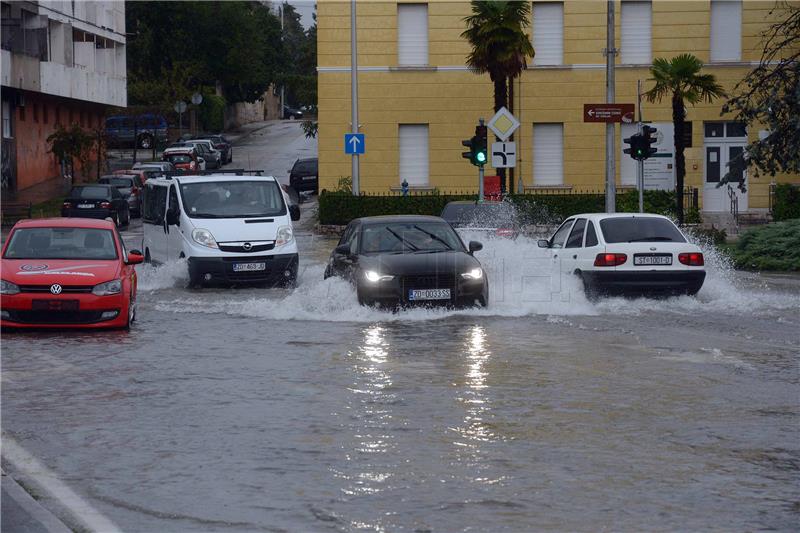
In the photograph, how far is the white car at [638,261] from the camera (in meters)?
19.0

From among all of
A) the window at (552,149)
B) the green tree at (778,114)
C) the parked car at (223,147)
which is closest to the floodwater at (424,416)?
the green tree at (778,114)

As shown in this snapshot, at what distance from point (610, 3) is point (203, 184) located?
11.6 m

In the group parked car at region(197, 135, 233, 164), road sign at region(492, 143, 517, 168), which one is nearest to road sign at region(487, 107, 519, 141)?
road sign at region(492, 143, 517, 168)

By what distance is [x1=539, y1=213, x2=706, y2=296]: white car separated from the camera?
62.2 ft

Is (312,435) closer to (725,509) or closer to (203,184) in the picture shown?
(725,509)

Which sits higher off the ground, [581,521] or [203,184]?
[203,184]

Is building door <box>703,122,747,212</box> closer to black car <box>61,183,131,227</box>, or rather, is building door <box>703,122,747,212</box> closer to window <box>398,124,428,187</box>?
window <box>398,124,428,187</box>

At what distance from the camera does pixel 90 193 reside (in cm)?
4659

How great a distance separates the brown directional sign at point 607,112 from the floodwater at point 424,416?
9390 mm

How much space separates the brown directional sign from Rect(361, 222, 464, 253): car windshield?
9457 mm

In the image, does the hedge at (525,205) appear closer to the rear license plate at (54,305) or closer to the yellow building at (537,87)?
the yellow building at (537,87)

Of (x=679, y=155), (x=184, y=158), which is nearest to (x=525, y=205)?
(x=679, y=155)

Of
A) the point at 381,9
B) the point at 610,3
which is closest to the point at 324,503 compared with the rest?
the point at 610,3

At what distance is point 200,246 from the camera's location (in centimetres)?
2303
